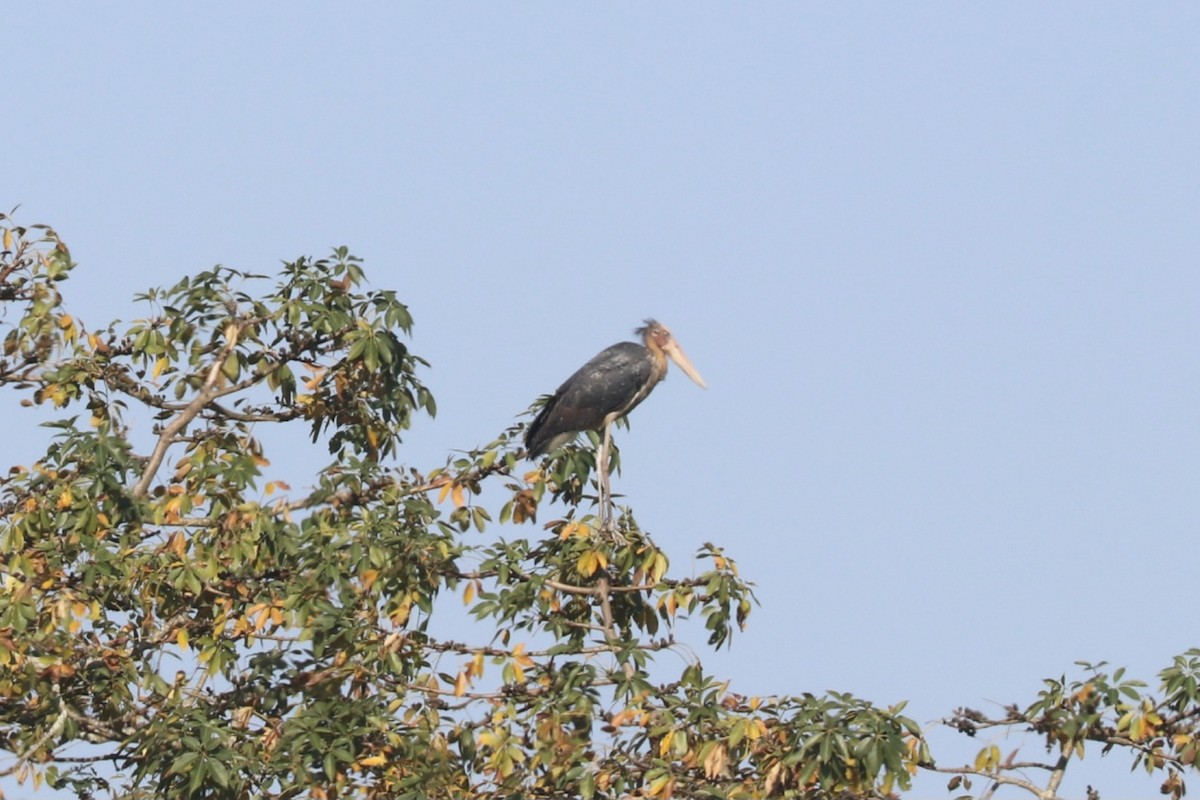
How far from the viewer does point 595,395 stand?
15.1 metres

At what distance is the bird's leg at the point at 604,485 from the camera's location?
12953 mm

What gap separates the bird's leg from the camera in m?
13.0

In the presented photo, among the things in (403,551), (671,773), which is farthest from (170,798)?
(671,773)

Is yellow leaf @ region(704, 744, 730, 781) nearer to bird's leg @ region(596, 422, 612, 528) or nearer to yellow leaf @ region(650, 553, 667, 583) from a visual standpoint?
yellow leaf @ region(650, 553, 667, 583)

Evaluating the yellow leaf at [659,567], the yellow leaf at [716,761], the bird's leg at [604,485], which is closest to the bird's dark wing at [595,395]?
the bird's leg at [604,485]

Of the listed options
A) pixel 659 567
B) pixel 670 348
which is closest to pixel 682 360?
pixel 670 348

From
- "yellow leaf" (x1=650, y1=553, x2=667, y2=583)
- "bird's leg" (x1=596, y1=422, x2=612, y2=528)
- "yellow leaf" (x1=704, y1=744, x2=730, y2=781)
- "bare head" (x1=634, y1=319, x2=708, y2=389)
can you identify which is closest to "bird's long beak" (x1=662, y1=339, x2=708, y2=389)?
"bare head" (x1=634, y1=319, x2=708, y2=389)

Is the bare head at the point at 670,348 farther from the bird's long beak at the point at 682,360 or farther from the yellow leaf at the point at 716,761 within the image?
the yellow leaf at the point at 716,761

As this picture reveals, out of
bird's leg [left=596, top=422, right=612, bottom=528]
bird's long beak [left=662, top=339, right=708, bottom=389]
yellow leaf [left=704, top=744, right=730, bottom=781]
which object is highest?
bird's long beak [left=662, top=339, right=708, bottom=389]

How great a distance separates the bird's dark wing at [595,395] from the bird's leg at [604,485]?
303mm

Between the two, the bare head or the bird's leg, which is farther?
the bare head

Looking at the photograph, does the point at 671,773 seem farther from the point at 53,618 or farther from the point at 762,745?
the point at 53,618

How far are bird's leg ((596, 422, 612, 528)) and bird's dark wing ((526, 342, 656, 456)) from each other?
0.99 feet

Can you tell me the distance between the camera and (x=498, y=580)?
11.8m
